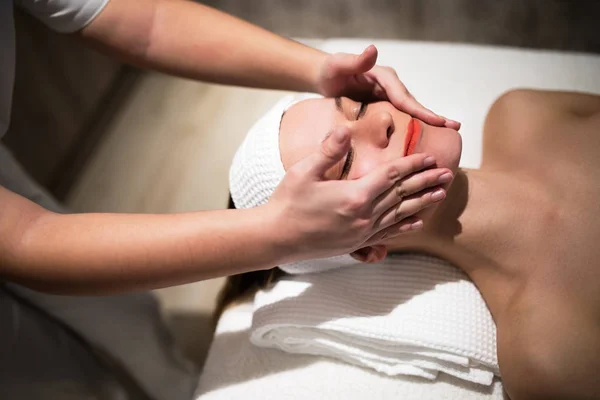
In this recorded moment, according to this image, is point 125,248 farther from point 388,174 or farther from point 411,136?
point 411,136

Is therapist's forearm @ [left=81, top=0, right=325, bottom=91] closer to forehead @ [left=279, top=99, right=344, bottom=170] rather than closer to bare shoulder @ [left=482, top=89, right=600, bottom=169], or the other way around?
forehead @ [left=279, top=99, right=344, bottom=170]

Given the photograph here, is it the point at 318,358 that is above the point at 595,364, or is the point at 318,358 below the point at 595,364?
below

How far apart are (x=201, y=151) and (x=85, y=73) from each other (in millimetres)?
538

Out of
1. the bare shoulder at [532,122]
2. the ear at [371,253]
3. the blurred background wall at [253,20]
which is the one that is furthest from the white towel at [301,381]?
the blurred background wall at [253,20]

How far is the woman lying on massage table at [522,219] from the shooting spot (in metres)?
0.77

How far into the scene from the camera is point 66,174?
1.84 meters

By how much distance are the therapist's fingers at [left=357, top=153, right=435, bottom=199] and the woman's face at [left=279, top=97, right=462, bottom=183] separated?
0.11m

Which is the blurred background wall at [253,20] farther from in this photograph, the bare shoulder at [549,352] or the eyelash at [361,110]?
the bare shoulder at [549,352]

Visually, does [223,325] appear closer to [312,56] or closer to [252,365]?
[252,365]

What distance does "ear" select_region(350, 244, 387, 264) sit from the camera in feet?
2.70

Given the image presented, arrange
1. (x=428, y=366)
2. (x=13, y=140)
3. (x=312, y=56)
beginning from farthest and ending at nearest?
(x=13, y=140), (x=312, y=56), (x=428, y=366)

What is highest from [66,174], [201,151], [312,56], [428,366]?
[312,56]

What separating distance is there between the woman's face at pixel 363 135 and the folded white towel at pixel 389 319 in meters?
0.24

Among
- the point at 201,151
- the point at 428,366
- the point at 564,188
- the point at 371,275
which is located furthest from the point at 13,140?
the point at 564,188
